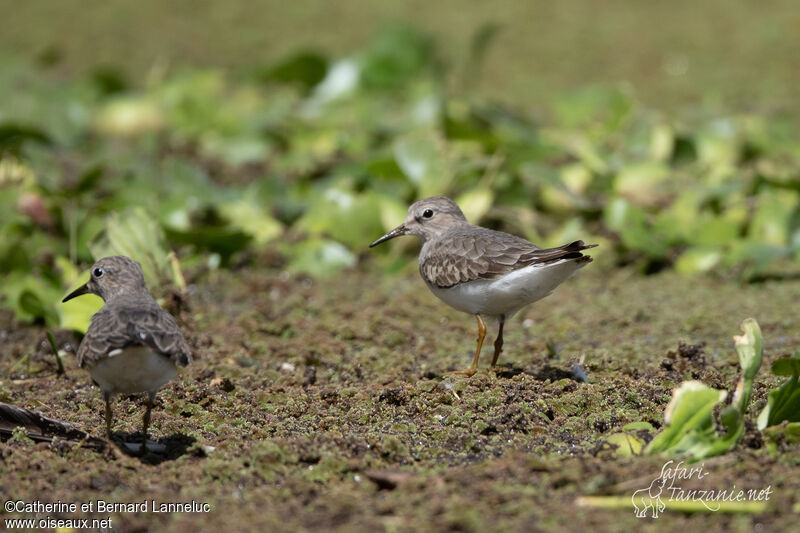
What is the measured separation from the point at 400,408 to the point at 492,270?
3.31 ft

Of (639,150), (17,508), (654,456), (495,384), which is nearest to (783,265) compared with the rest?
(639,150)

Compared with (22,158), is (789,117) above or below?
above

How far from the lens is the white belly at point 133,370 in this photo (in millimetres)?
4164

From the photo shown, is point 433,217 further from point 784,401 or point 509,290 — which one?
point 784,401

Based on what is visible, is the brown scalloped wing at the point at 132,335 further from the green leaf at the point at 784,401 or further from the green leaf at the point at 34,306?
the green leaf at the point at 784,401

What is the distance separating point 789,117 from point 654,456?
7.15 metres

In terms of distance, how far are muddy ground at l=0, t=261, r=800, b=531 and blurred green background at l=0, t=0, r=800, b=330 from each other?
1.48 ft

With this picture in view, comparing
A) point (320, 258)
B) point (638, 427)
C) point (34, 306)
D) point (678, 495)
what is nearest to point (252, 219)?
point (320, 258)

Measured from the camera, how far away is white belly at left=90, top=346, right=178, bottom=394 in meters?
4.16

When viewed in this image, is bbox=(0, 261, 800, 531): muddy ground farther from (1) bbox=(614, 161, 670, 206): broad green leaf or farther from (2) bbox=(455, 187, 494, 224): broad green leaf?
(1) bbox=(614, 161, 670, 206): broad green leaf

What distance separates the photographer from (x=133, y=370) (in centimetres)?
422

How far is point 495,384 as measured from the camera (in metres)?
5.00

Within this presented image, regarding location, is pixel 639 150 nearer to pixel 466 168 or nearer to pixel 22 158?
pixel 466 168

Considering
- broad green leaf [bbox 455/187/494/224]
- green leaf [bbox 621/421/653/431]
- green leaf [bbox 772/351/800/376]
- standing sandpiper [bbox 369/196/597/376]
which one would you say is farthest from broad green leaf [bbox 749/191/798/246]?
green leaf [bbox 772/351/800/376]
